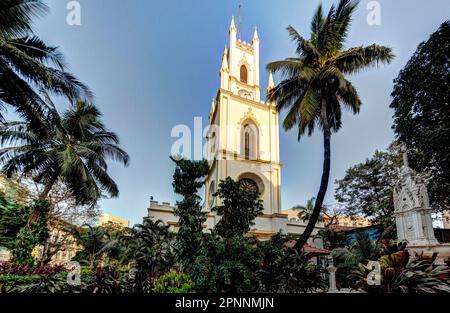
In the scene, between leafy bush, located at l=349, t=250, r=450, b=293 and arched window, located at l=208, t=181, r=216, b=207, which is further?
arched window, located at l=208, t=181, r=216, b=207

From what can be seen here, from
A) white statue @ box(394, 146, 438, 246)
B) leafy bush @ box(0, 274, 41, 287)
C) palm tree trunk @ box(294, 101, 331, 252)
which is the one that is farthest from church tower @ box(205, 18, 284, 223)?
leafy bush @ box(0, 274, 41, 287)

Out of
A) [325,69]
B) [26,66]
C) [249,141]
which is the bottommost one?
[26,66]

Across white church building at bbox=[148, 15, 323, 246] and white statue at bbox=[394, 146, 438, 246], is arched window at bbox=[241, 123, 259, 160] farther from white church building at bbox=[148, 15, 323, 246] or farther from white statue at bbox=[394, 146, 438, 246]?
white statue at bbox=[394, 146, 438, 246]

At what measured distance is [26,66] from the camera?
7.68 meters

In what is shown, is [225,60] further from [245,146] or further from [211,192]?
[211,192]

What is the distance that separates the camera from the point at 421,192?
11.3 m

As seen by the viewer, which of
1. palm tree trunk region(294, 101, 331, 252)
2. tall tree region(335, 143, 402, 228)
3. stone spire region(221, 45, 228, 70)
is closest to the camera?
palm tree trunk region(294, 101, 331, 252)

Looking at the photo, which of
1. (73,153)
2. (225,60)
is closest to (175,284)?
(73,153)

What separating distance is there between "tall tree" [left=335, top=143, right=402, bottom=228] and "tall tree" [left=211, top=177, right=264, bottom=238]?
556 inches

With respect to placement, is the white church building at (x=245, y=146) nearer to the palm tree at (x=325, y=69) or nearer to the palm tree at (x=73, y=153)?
the palm tree at (x=73, y=153)

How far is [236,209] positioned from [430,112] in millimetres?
11513

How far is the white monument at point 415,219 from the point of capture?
10353mm

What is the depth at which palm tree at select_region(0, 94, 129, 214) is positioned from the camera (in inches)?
494
